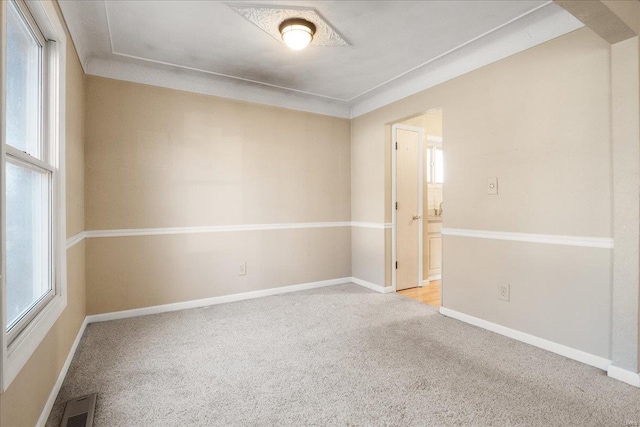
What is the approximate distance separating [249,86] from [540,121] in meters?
2.95

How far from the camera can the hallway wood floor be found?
12.5ft

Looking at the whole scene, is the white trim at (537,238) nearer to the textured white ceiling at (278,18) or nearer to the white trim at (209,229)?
the white trim at (209,229)

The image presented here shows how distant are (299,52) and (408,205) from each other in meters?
2.39

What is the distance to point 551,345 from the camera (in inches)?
96.7

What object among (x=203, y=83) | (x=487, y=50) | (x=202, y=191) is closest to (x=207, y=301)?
(x=202, y=191)

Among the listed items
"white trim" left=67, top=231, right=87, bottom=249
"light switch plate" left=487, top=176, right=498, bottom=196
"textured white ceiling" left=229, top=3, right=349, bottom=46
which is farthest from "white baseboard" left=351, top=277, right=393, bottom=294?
"white trim" left=67, top=231, right=87, bottom=249

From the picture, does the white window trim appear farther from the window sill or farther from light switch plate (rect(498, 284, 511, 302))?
light switch plate (rect(498, 284, 511, 302))

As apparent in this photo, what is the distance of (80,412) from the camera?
173 centimetres

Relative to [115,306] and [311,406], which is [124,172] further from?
[311,406]

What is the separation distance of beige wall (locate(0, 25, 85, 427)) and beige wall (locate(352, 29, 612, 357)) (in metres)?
3.15

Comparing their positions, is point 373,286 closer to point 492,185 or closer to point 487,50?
point 492,185

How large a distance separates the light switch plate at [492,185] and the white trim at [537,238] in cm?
35

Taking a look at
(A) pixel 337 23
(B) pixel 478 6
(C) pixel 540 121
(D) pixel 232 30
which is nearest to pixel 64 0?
(D) pixel 232 30

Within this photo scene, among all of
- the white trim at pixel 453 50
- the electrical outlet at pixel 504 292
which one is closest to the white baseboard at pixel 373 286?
the electrical outlet at pixel 504 292
